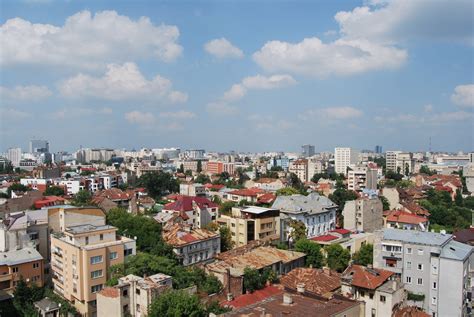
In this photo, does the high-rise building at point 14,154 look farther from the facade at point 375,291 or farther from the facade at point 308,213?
the facade at point 375,291

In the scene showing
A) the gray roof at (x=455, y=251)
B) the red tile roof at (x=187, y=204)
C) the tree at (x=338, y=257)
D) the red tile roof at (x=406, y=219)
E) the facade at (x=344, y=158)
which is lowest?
the tree at (x=338, y=257)

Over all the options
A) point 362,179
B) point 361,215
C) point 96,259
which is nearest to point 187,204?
point 96,259

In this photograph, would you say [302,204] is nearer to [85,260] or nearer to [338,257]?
[338,257]

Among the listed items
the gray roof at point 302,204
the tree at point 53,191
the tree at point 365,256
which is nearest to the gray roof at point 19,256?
the gray roof at point 302,204

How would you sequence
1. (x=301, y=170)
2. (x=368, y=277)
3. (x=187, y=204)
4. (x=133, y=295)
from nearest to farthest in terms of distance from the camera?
(x=133, y=295), (x=368, y=277), (x=187, y=204), (x=301, y=170)

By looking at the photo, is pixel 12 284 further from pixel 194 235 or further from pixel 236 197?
pixel 236 197

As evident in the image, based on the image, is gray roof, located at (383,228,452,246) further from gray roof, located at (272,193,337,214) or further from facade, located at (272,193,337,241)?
gray roof, located at (272,193,337,214)
